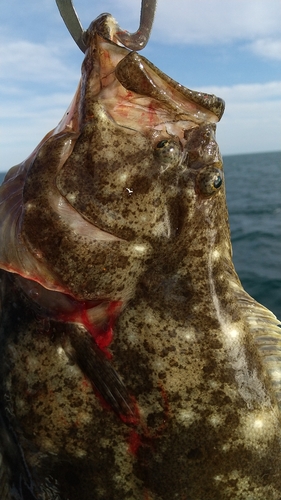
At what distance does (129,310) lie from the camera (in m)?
2.33

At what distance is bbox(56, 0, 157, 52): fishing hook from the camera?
223 cm

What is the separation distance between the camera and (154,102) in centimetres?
221

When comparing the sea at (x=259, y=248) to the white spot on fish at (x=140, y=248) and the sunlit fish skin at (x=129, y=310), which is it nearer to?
the sunlit fish skin at (x=129, y=310)

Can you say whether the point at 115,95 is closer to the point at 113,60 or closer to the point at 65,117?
the point at 113,60

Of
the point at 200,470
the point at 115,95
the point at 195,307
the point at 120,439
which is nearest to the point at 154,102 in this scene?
the point at 115,95

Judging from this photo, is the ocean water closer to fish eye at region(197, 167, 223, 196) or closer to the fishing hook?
fish eye at region(197, 167, 223, 196)

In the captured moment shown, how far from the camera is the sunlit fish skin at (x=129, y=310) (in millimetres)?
2184

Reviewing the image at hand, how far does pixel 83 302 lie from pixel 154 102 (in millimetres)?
946

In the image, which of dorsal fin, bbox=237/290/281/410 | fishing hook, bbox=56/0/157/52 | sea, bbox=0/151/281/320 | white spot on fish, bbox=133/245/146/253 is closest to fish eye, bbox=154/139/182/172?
white spot on fish, bbox=133/245/146/253

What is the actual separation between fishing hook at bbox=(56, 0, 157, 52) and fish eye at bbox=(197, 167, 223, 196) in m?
0.66

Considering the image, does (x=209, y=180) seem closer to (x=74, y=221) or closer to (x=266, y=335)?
(x=74, y=221)

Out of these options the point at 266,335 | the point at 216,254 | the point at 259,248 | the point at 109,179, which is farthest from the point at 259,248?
the point at 109,179

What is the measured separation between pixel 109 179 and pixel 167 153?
0.28 meters

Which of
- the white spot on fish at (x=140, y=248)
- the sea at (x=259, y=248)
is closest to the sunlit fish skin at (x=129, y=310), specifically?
the white spot on fish at (x=140, y=248)
